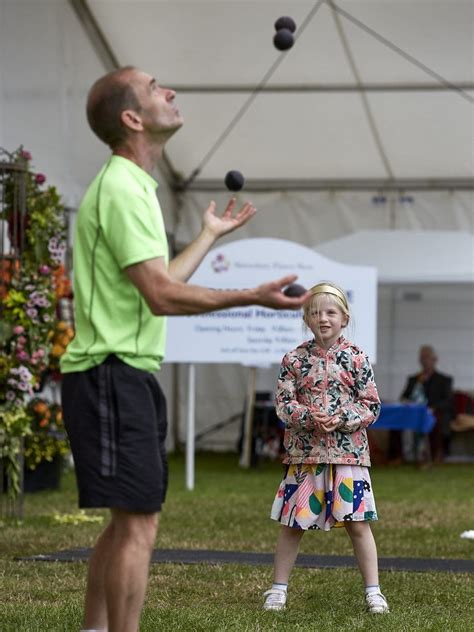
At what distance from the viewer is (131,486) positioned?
3.53 metres

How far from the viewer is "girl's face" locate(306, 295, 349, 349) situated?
17.3ft

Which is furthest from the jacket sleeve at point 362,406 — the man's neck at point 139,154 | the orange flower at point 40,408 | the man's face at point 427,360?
the man's face at point 427,360

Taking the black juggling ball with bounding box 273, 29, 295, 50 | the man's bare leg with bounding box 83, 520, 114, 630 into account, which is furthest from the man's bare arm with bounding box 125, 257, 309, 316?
the black juggling ball with bounding box 273, 29, 295, 50

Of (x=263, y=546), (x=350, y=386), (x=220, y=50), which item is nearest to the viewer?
(x=350, y=386)

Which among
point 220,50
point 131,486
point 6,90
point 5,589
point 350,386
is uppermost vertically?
point 220,50

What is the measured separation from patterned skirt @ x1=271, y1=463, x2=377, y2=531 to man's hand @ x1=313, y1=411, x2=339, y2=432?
0.20m

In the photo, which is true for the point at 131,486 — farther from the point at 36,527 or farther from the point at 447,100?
the point at 447,100

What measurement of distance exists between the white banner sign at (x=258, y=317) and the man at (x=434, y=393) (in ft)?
14.2

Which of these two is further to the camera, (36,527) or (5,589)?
(36,527)

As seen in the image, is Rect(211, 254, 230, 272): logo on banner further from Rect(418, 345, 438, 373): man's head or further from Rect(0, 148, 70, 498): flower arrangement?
Rect(418, 345, 438, 373): man's head

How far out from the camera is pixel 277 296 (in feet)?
10.9

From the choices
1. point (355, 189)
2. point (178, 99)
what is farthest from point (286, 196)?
point (178, 99)

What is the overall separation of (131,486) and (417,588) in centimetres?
260

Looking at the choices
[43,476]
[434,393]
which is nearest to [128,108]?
[43,476]
